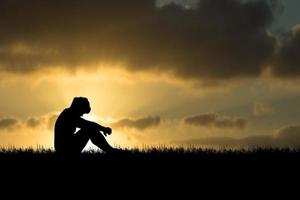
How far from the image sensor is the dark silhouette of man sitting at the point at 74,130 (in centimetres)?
1936

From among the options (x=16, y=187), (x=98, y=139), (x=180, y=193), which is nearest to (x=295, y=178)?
(x=180, y=193)

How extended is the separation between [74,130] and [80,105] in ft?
2.69

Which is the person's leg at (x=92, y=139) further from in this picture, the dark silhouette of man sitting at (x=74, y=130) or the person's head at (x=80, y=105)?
the person's head at (x=80, y=105)

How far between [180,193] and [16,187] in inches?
146

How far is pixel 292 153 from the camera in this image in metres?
22.2

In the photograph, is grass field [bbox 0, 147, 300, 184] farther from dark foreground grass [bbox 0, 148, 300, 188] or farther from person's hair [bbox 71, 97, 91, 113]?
person's hair [bbox 71, 97, 91, 113]

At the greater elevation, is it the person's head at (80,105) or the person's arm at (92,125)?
the person's head at (80,105)

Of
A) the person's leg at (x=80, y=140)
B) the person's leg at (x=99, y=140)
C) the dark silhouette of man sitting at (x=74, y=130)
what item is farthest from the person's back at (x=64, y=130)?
the person's leg at (x=99, y=140)

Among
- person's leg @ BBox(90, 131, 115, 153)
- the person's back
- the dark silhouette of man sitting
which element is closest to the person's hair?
the dark silhouette of man sitting

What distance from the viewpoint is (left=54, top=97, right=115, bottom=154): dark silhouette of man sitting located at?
63.5ft

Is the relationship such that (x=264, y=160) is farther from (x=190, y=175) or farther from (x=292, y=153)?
(x=190, y=175)

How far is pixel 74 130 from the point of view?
64.9 feet

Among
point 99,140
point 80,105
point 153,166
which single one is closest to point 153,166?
point 153,166

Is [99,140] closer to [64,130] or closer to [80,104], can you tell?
[64,130]
